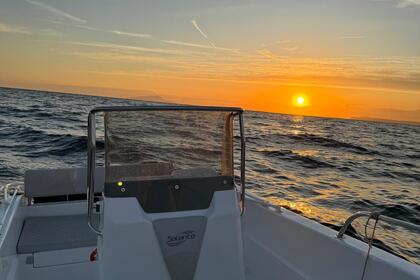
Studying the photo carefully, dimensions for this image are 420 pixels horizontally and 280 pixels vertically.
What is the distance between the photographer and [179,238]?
2318mm

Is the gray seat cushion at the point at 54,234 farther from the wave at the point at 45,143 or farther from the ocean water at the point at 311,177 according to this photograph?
the wave at the point at 45,143

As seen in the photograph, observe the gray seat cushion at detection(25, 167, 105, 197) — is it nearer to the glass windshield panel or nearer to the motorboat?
the motorboat

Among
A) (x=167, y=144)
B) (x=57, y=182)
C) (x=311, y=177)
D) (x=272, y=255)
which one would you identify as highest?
(x=167, y=144)

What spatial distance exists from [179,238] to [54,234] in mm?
2151

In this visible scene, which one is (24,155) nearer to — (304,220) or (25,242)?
(25,242)

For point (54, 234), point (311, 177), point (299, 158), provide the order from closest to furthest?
point (54, 234) → point (311, 177) → point (299, 158)

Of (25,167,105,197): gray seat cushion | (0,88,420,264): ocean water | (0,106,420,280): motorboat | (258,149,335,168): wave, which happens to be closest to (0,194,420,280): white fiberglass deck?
(0,106,420,280): motorboat

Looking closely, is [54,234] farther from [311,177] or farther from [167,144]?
[311,177]

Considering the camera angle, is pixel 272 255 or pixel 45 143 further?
pixel 45 143

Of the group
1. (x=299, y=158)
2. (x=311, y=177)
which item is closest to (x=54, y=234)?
(x=311, y=177)

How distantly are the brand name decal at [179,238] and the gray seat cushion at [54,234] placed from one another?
6.02ft

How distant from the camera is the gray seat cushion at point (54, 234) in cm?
371

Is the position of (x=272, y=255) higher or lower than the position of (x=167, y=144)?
lower

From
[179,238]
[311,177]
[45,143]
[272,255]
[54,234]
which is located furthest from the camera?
[45,143]
